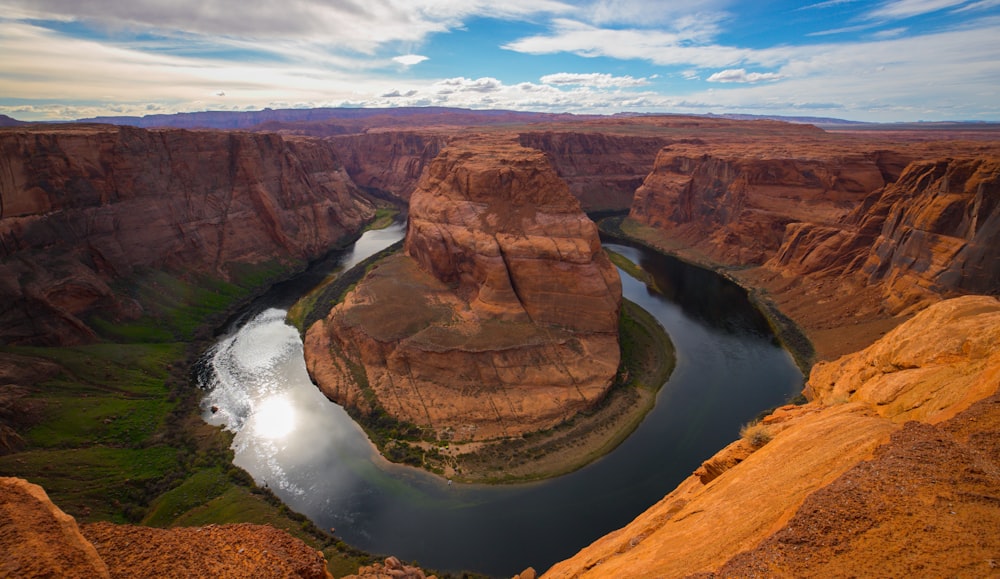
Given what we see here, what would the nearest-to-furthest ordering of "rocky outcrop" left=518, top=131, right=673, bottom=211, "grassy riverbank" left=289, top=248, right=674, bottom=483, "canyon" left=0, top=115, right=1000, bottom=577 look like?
"canyon" left=0, top=115, right=1000, bottom=577 → "grassy riverbank" left=289, top=248, right=674, bottom=483 → "rocky outcrop" left=518, top=131, right=673, bottom=211

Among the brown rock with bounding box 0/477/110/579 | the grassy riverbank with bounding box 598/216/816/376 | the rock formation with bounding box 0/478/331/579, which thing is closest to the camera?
the brown rock with bounding box 0/477/110/579

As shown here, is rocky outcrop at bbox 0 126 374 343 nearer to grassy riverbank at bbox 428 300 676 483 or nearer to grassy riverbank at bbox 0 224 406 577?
grassy riverbank at bbox 0 224 406 577

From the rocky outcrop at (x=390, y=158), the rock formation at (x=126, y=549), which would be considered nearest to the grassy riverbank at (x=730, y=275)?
the rock formation at (x=126, y=549)

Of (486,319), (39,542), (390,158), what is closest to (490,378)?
(486,319)

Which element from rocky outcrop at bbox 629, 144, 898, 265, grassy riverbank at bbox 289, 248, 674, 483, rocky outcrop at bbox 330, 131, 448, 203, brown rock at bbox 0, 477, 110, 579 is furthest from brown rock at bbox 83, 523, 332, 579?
rocky outcrop at bbox 330, 131, 448, 203

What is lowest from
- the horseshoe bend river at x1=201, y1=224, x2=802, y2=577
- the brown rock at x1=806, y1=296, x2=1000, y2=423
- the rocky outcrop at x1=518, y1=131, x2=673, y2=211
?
the horseshoe bend river at x1=201, y1=224, x2=802, y2=577

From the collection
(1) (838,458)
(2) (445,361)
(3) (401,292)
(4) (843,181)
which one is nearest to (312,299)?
(3) (401,292)

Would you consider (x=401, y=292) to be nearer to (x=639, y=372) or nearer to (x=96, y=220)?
(x=639, y=372)
